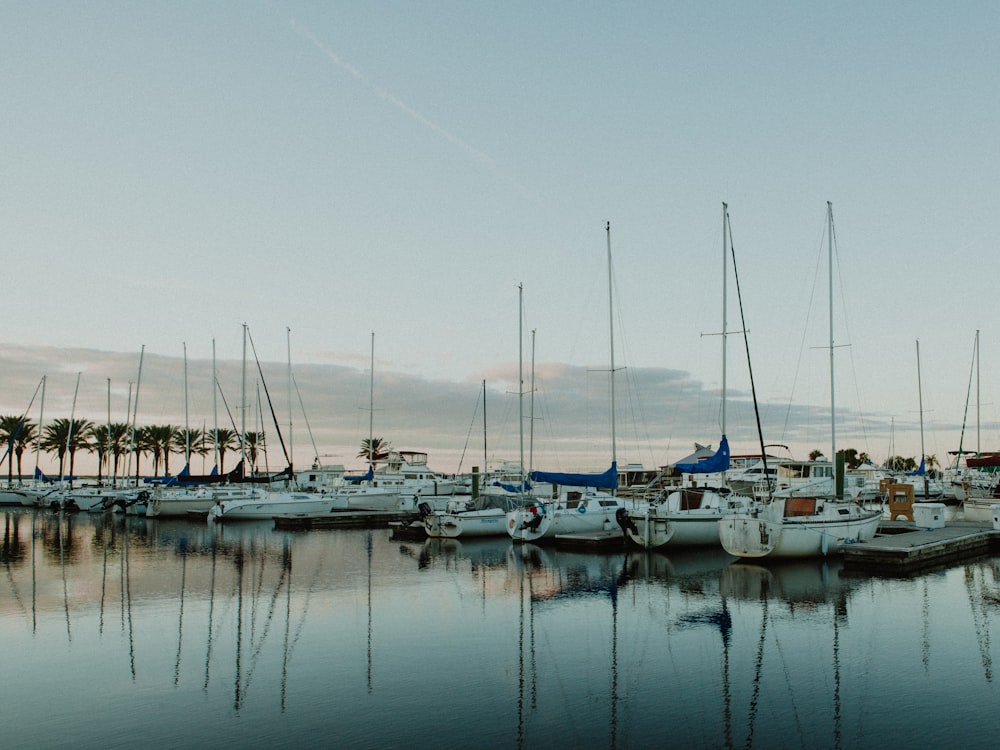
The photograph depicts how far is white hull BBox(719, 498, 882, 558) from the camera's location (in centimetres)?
2714

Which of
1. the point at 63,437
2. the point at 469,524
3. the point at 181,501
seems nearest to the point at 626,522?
the point at 469,524

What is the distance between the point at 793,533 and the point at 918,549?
416 centimetres

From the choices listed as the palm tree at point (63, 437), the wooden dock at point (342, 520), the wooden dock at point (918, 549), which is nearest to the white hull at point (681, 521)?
the wooden dock at point (918, 549)

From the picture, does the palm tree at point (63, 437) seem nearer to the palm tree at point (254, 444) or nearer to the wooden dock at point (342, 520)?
the palm tree at point (254, 444)

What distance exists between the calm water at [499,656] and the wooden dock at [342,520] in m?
18.5

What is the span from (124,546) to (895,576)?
31483mm

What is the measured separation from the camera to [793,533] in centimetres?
2728

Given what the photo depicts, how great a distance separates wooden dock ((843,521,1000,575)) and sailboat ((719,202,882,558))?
0.82m

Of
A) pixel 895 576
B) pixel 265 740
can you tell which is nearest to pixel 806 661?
pixel 265 740

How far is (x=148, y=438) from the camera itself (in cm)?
9975

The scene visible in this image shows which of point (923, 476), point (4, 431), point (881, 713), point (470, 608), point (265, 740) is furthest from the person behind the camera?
point (4, 431)

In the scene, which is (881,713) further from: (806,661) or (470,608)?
(470,608)

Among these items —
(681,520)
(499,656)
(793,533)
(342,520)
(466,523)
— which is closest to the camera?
(499,656)

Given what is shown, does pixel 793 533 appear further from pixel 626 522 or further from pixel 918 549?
pixel 626 522
